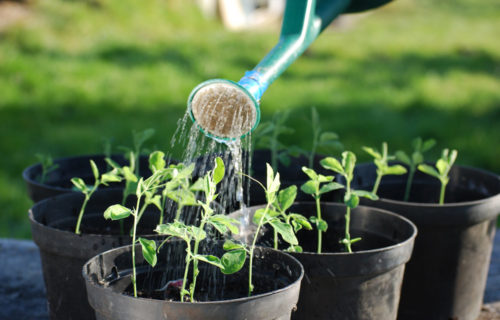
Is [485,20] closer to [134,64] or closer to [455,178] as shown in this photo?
[134,64]

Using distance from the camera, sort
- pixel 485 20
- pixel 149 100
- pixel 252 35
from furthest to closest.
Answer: pixel 485 20 < pixel 252 35 < pixel 149 100

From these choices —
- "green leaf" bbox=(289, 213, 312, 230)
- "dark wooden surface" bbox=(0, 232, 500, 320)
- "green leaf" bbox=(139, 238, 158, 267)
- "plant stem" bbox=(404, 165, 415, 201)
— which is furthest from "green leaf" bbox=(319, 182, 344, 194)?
"dark wooden surface" bbox=(0, 232, 500, 320)

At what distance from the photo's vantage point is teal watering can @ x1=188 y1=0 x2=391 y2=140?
5.27ft

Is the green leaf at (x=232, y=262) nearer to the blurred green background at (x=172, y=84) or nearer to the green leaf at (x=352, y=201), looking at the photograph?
the green leaf at (x=352, y=201)

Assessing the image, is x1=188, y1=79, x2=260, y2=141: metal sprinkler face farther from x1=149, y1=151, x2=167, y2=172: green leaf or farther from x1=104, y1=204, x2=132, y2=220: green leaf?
x1=104, y1=204, x2=132, y2=220: green leaf

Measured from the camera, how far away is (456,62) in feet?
22.7

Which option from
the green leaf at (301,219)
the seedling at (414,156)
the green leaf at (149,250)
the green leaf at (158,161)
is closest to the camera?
the green leaf at (149,250)

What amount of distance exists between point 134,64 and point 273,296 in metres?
4.39

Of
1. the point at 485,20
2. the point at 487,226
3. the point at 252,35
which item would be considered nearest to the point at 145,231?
the point at 487,226

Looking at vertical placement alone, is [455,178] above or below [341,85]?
above

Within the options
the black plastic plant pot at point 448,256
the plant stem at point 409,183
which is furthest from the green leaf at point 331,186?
the plant stem at point 409,183

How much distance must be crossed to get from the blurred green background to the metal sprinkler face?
191 cm

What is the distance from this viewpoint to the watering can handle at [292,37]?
5.50 ft

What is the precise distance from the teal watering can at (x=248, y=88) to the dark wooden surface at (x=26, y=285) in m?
1.07
